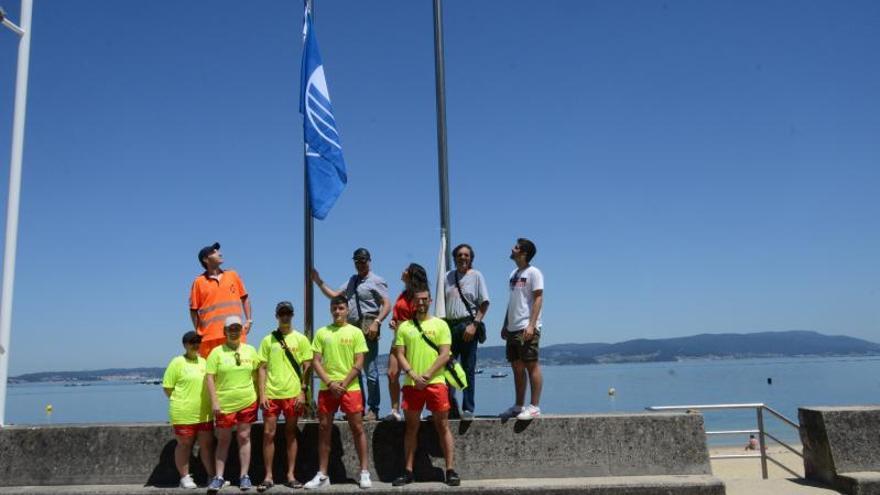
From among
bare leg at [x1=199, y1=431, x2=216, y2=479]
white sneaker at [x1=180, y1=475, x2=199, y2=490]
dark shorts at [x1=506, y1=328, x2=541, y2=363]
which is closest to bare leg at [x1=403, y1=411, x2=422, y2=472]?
dark shorts at [x1=506, y1=328, x2=541, y2=363]

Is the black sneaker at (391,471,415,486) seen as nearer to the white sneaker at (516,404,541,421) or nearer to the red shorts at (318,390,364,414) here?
the red shorts at (318,390,364,414)

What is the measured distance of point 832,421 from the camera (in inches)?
246

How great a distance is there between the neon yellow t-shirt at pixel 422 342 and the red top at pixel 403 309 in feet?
0.67

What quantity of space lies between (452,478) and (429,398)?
0.71 m

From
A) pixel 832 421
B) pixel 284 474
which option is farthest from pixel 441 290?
pixel 832 421

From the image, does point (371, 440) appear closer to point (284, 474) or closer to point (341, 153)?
point (284, 474)

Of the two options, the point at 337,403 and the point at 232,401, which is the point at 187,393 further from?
the point at 337,403

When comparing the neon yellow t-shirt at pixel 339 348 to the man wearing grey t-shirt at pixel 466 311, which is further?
the man wearing grey t-shirt at pixel 466 311

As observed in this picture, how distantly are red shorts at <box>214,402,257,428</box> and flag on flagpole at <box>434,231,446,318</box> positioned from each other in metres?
2.02

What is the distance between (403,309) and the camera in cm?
649

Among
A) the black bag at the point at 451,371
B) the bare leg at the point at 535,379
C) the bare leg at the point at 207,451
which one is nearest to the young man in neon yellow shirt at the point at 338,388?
the black bag at the point at 451,371

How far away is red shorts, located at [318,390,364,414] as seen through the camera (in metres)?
5.97

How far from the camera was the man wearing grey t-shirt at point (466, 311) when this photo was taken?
263 inches

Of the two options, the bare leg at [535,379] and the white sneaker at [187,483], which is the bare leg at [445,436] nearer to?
the bare leg at [535,379]
